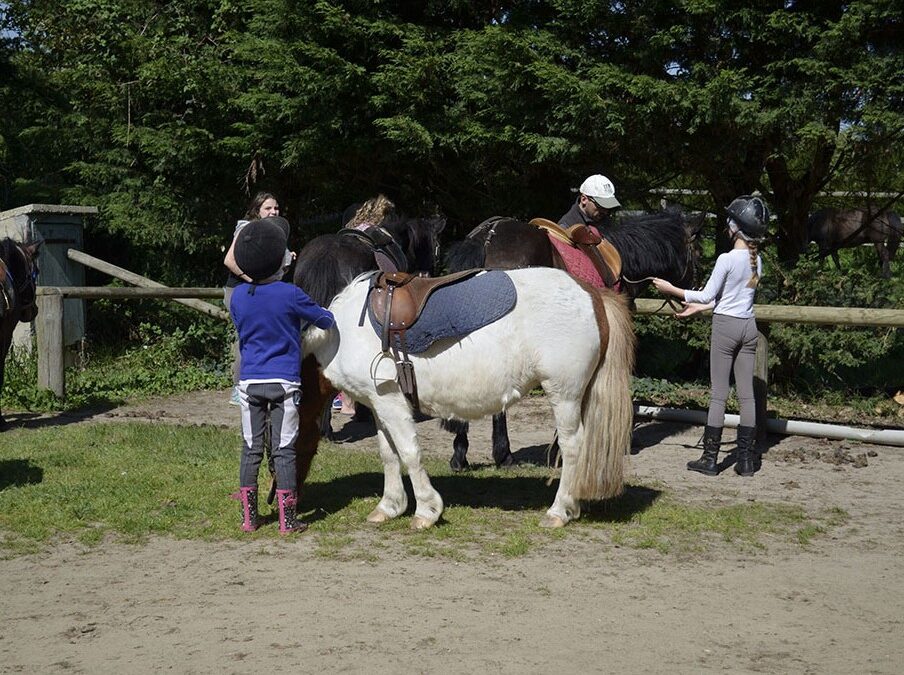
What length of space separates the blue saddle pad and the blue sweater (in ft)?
1.33

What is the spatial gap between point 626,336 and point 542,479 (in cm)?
169

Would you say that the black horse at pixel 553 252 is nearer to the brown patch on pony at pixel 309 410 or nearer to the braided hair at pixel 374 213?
the braided hair at pixel 374 213

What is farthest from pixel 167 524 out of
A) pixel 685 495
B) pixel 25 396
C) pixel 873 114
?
pixel 873 114

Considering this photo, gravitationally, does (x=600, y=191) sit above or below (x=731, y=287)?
above

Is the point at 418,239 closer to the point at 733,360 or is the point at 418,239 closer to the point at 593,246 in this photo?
the point at 593,246

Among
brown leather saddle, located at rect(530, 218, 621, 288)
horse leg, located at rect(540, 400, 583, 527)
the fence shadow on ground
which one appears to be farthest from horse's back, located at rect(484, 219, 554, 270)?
the fence shadow on ground

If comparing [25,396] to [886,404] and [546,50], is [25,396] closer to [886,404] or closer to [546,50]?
[546,50]

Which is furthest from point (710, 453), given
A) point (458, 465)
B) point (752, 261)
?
point (458, 465)

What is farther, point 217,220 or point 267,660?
point 217,220

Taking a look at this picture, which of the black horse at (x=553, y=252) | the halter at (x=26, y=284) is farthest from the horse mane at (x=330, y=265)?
the halter at (x=26, y=284)

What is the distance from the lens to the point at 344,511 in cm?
609

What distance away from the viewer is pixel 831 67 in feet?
28.2

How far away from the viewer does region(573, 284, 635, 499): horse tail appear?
18.4 feet

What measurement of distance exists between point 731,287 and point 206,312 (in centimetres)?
664
